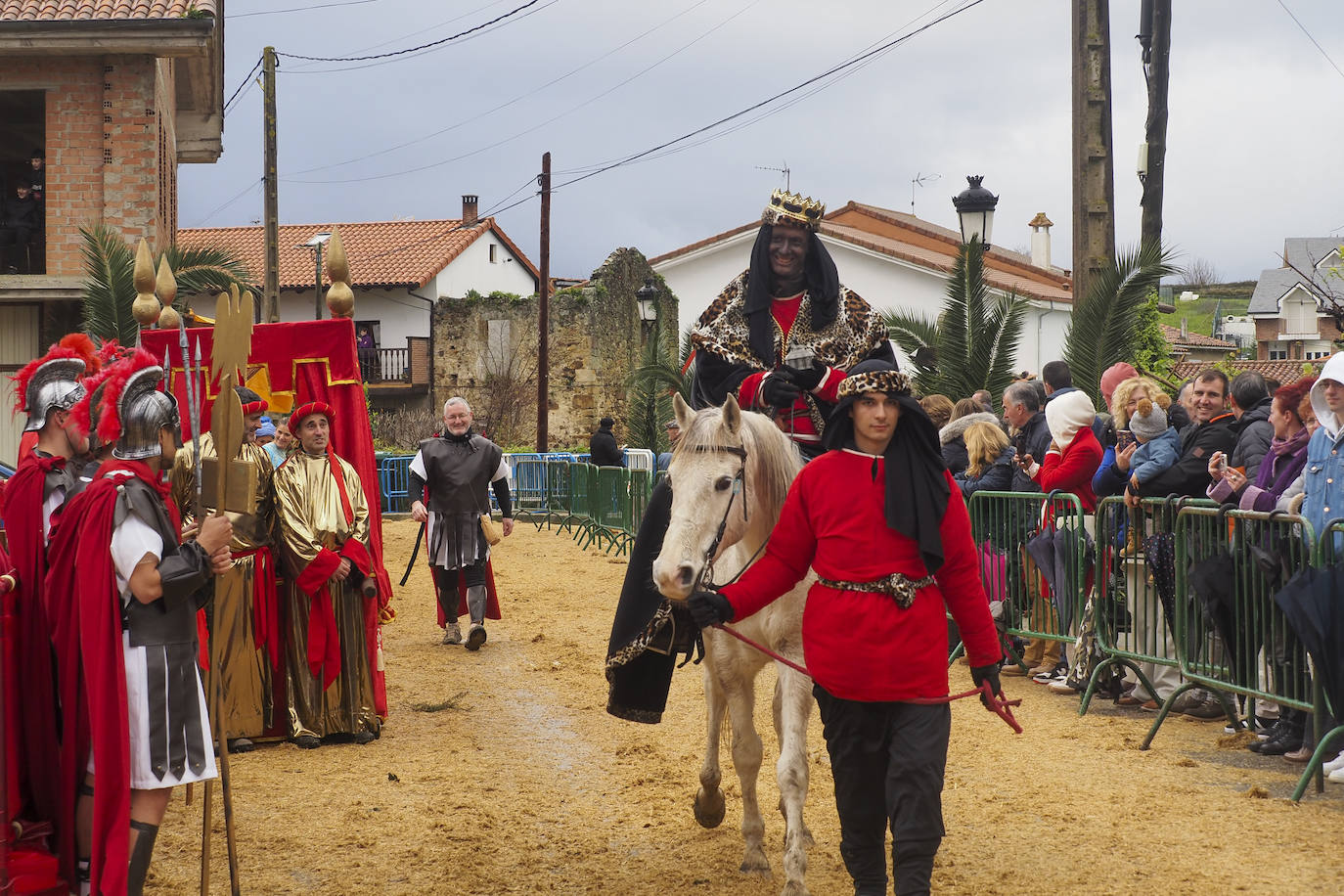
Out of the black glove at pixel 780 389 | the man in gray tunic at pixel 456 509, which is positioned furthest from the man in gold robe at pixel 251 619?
the black glove at pixel 780 389

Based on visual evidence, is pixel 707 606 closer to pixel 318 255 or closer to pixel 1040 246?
pixel 318 255

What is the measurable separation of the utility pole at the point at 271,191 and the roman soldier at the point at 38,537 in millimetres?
15381

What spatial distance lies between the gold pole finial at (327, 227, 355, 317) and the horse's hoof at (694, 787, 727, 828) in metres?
3.15

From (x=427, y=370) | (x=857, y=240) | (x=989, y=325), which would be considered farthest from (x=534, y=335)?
(x=989, y=325)

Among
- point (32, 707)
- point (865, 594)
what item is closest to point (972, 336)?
point (865, 594)

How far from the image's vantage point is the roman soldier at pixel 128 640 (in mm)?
4070

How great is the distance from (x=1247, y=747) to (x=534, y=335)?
3670cm

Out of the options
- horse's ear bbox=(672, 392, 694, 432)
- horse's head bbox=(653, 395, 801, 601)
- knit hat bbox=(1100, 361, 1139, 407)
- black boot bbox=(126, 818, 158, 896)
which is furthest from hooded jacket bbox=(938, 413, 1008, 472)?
black boot bbox=(126, 818, 158, 896)

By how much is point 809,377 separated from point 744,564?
2.84ft

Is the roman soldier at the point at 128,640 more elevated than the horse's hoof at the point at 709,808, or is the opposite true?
the roman soldier at the point at 128,640

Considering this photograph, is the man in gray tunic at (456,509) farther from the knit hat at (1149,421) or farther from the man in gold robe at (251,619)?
the knit hat at (1149,421)

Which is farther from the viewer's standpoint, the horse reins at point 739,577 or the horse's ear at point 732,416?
the horse's ear at point 732,416

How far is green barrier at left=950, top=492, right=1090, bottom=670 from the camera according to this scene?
8055 mm

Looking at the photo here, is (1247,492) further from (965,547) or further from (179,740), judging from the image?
(179,740)
